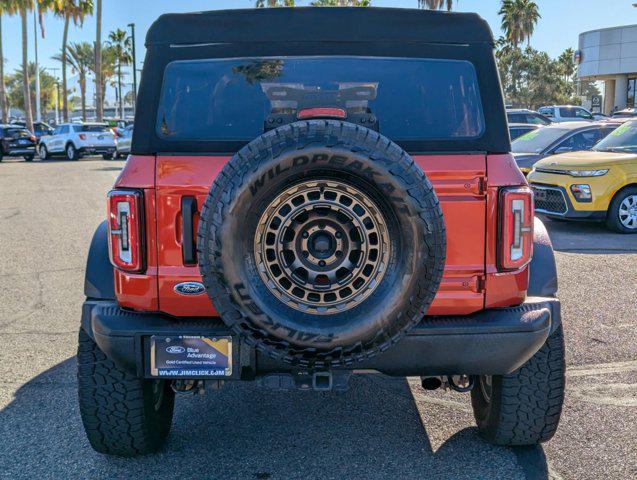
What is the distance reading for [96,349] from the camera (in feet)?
11.6

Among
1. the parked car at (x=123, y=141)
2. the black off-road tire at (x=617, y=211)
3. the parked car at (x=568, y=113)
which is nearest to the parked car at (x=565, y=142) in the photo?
the black off-road tire at (x=617, y=211)

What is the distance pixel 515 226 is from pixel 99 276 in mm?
1903

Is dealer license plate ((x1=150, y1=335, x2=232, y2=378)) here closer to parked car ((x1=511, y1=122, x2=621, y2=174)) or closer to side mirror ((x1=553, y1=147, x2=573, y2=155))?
parked car ((x1=511, y1=122, x2=621, y2=174))

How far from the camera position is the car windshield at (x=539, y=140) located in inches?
541

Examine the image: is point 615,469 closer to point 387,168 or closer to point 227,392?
point 387,168

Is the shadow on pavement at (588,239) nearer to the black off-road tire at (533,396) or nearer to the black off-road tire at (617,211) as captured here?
the black off-road tire at (617,211)

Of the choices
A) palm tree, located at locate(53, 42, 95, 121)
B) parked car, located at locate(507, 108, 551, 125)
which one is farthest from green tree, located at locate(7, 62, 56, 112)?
parked car, located at locate(507, 108, 551, 125)

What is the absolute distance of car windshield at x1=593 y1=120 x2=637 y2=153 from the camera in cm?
1141

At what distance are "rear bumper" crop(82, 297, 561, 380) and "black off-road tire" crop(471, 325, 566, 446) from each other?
0.30 meters

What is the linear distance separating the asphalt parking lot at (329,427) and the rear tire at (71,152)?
95.7ft

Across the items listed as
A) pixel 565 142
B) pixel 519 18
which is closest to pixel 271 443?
pixel 565 142

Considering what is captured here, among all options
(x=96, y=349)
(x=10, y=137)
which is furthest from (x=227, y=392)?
(x=10, y=137)

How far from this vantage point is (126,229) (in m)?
3.26

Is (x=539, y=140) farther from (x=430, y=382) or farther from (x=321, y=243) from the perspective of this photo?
(x=321, y=243)
